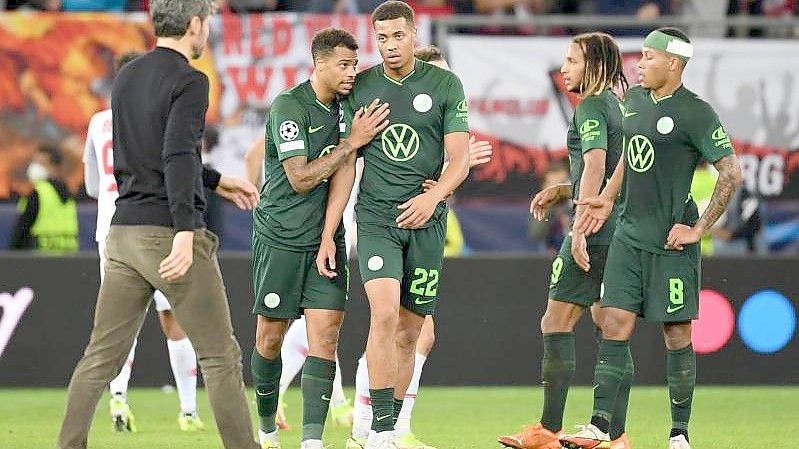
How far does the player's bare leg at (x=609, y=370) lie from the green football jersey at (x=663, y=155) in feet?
1.36

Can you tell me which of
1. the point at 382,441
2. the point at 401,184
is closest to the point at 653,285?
the point at 401,184

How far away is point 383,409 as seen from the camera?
7.59m

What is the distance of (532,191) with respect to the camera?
46.2ft

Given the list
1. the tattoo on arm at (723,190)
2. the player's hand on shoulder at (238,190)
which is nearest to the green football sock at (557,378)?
the tattoo on arm at (723,190)

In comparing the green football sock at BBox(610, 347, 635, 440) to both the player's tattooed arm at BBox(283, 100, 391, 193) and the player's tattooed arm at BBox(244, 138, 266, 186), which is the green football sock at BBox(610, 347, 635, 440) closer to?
the player's tattooed arm at BBox(283, 100, 391, 193)

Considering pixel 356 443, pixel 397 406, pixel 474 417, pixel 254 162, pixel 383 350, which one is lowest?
pixel 474 417

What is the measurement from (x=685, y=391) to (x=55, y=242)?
744 centimetres

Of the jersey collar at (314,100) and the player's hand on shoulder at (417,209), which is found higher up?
the jersey collar at (314,100)

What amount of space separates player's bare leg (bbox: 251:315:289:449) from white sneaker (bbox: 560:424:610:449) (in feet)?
5.25

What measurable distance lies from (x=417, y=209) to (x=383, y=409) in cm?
104

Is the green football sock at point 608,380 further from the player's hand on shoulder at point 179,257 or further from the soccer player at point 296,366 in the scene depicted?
the player's hand on shoulder at point 179,257

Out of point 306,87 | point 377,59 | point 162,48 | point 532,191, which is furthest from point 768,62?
point 162,48

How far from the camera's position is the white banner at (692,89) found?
1398 centimetres

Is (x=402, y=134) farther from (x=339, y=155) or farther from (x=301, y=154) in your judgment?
(x=301, y=154)
